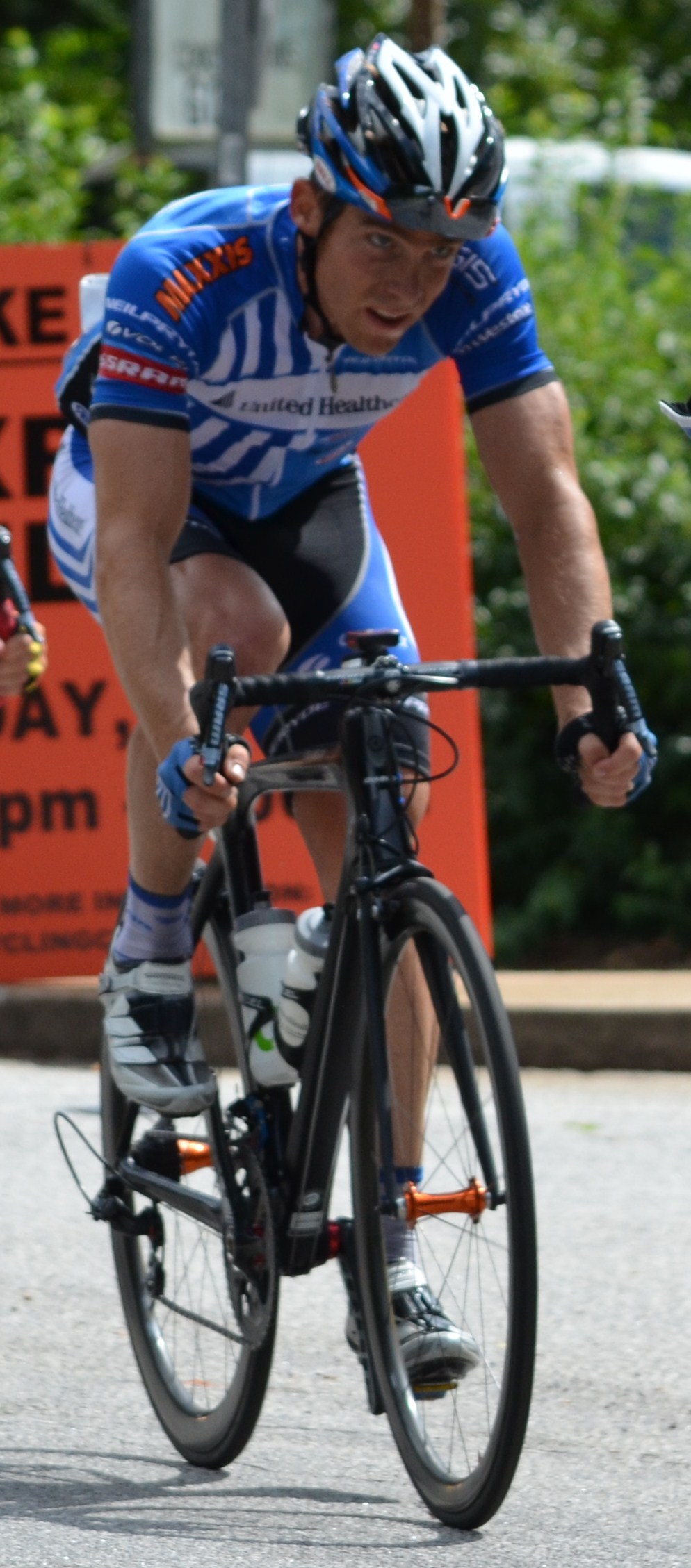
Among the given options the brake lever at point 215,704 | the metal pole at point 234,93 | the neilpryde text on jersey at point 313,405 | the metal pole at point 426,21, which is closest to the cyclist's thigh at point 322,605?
the neilpryde text on jersey at point 313,405

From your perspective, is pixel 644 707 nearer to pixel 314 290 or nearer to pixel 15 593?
pixel 15 593

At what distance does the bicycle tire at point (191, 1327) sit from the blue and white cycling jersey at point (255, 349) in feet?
2.53

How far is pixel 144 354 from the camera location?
351 cm

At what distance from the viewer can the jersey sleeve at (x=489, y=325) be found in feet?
12.1

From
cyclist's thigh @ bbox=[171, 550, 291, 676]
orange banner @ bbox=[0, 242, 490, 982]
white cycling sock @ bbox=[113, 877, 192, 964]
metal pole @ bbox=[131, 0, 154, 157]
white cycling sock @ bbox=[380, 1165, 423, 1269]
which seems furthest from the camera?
metal pole @ bbox=[131, 0, 154, 157]

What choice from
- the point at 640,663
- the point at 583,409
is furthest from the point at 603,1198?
the point at 583,409

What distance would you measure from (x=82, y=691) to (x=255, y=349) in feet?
12.9

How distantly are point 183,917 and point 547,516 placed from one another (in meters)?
0.81

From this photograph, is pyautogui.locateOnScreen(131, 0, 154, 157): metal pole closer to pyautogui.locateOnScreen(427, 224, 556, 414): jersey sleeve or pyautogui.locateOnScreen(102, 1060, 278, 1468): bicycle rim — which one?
pyautogui.locateOnScreen(427, 224, 556, 414): jersey sleeve

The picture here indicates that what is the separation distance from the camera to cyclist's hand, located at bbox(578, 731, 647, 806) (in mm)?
3299

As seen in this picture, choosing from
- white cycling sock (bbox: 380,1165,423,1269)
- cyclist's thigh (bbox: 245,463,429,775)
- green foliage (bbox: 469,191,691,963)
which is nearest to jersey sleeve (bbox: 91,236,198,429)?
cyclist's thigh (bbox: 245,463,429,775)

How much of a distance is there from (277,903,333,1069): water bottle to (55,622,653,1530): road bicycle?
0.25 ft

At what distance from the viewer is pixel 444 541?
24.2ft

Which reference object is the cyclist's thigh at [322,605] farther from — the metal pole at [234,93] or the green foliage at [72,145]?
the green foliage at [72,145]
